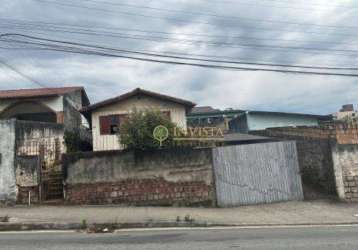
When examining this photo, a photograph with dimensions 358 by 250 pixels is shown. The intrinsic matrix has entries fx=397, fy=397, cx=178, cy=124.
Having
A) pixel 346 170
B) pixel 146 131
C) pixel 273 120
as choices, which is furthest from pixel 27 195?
pixel 273 120

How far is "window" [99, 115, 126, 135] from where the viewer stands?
22109mm

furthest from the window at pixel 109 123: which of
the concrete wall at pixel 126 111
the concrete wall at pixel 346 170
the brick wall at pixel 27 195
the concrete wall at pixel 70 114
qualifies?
the concrete wall at pixel 346 170

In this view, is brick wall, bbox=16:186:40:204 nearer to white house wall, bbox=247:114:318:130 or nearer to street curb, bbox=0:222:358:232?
street curb, bbox=0:222:358:232

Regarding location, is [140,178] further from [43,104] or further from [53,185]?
[43,104]

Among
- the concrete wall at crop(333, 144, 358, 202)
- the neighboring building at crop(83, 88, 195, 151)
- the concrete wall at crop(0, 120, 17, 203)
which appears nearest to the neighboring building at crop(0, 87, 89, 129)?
the neighboring building at crop(83, 88, 195, 151)

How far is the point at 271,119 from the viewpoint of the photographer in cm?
2967

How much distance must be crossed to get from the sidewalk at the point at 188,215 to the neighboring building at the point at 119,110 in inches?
347

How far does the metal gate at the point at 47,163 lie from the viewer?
14.5 metres

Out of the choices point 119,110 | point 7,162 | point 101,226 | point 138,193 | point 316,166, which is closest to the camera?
point 101,226

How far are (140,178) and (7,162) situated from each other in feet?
15.9

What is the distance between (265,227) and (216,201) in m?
3.57

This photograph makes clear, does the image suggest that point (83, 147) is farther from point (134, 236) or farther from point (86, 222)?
point (134, 236)

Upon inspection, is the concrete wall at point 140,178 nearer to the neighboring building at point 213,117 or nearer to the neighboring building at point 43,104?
the neighboring building at point 43,104

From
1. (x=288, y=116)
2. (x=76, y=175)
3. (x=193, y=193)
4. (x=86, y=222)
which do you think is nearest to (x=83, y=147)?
(x=76, y=175)
